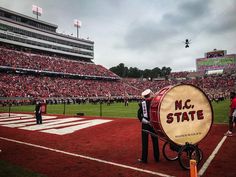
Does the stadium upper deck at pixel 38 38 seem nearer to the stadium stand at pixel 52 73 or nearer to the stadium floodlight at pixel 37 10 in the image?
the stadium stand at pixel 52 73

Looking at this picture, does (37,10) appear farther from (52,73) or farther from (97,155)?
(97,155)

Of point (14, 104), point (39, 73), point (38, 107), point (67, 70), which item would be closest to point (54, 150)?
point (38, 107)

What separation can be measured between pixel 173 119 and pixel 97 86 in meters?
67.5

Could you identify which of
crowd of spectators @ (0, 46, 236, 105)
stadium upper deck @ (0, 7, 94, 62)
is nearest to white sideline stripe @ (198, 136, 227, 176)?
crowd of spectators @ (0, 46, 236, 105)

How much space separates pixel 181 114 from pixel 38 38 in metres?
76.2

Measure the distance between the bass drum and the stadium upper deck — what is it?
6736 centimetres

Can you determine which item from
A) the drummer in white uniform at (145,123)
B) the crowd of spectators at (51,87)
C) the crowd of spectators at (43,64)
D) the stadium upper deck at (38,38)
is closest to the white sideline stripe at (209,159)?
Result: the drummer in white uniform at (145,123)

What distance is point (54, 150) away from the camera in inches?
333

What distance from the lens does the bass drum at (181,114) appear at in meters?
5.58

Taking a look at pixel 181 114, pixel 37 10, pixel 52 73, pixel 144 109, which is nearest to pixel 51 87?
pixel 52 73

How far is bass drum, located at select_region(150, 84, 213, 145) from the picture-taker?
5578 millimetres

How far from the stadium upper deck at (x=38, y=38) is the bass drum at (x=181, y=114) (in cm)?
6736

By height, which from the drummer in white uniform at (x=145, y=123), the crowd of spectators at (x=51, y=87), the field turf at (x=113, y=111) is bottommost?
the field turf at (x=113, y=111)

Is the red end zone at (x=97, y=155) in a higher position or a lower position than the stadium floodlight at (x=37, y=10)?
lower
